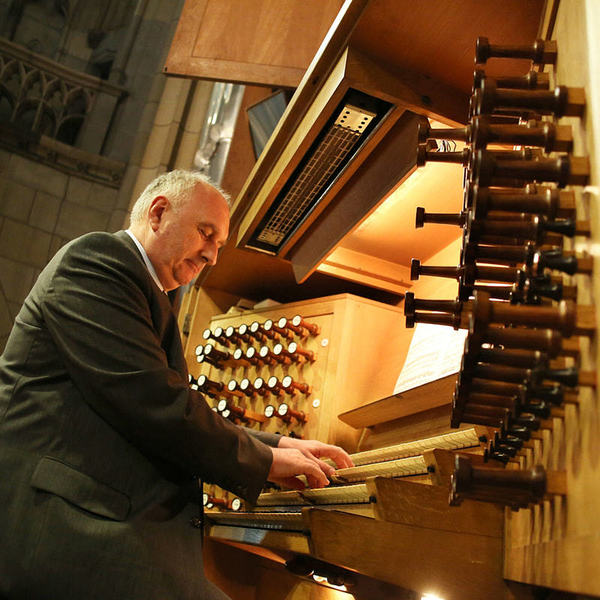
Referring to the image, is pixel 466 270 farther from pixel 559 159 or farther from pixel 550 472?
pixel 550 472

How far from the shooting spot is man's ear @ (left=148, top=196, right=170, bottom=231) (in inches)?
82.4

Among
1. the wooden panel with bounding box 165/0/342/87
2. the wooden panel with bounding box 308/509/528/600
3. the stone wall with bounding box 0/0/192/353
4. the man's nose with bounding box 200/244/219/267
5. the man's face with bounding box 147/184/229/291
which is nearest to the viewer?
the wooden panel with bounding box 308/509/528/600

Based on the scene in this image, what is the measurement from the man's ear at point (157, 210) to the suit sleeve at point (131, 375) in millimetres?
381

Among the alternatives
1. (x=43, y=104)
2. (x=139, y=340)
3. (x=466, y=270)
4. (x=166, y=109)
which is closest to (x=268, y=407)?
(x=139, y=340)

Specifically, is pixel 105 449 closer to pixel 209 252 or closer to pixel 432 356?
pixel 209 252

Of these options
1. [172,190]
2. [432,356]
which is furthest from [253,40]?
[432,356]

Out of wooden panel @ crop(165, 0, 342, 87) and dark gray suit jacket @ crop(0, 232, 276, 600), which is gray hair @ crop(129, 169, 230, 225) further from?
wooden panel @ crop(165, 0, 342, 87)

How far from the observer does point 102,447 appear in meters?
1.55

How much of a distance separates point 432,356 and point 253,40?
2.09 metres

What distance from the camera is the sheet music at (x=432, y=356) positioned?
235 centimetres

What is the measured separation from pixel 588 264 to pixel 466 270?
0.42 m

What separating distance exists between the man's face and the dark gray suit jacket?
304 millimetres

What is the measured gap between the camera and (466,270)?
52.9 inches

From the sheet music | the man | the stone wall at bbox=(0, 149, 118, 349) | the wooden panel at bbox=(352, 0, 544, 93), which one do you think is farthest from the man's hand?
the stone wall at bbox=(0, 149, 118, 349)
